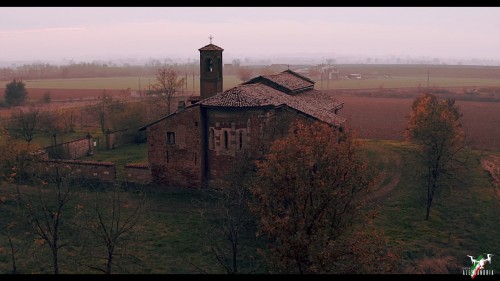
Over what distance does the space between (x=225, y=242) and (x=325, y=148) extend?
8.24 metres

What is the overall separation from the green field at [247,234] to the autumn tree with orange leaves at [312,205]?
4349mm

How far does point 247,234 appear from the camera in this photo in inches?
911

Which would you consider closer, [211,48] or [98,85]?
[211,48]

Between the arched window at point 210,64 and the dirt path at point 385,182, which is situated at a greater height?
the arched window at point 210,64

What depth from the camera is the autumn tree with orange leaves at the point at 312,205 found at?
13680 mm

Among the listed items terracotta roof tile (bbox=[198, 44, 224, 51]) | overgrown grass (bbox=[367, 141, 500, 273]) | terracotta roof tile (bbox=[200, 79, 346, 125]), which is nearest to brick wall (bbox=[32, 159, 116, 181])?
terracotta roof tile (bbox=[200, 79, 346, 125])

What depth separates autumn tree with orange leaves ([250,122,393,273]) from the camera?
44.9 ft

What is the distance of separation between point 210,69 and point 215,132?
9136 millimetres

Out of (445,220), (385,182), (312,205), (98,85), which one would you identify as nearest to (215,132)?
(385,182)

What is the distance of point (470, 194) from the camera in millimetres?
30609

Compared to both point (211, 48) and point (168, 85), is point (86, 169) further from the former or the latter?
point (168, 85)

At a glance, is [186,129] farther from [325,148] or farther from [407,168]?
[407,168]

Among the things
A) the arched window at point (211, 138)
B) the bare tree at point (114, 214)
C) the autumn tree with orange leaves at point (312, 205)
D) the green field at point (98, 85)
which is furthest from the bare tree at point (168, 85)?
the green field at point (98, 85)

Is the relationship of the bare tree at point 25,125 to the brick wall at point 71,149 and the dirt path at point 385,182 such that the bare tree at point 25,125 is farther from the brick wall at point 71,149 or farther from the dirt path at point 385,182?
the dirt path at point 385,182
